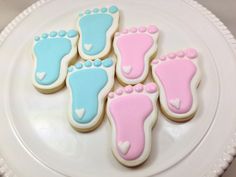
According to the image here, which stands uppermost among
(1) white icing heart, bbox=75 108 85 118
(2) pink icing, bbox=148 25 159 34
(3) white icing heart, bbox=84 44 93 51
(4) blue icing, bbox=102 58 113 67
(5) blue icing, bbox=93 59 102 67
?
(2) pink icing, bbox=148 25 159 34

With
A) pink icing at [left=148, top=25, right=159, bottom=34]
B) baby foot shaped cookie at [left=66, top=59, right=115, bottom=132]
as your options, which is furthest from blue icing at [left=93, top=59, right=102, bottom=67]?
pink icing at [left=148, top=25, right=159, bottom=34]

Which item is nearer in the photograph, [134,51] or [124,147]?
[124,147]

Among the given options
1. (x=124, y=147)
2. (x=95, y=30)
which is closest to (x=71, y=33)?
(x=95, y=30)

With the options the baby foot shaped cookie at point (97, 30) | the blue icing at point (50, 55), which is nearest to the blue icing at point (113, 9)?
the baby foot shaped cookie at point (97, 30)

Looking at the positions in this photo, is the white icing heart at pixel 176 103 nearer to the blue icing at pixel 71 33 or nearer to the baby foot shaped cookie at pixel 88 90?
the baby foot shaped cookie at pixel 88 90

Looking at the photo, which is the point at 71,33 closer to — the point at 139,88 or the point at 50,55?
the point at 50,55

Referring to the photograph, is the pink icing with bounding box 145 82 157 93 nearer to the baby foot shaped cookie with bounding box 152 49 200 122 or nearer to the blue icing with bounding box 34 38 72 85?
the baby foot shaped cookie with bounding box 152 49 200 122
